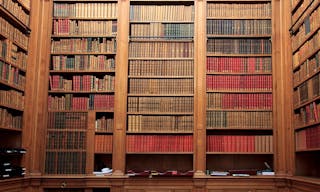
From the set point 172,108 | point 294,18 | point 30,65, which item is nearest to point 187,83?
point 172,108

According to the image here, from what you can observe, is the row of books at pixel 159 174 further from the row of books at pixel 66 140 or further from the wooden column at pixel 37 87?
the wooden column at pixel 37 87

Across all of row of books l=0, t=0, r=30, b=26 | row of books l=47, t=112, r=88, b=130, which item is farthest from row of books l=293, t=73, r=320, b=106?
row of books l=0, t=0, r=30, b=26

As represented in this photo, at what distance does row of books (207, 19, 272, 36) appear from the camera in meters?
6.03

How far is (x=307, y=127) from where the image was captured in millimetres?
5156

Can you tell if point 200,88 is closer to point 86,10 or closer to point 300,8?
point 300,8

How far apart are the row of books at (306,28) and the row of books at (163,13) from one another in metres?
1.48

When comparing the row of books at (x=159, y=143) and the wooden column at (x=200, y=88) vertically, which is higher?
the wooden column at (x=200, y=88)

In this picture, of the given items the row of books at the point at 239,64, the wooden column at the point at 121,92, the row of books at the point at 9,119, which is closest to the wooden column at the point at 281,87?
the row of books at the point at 239,64

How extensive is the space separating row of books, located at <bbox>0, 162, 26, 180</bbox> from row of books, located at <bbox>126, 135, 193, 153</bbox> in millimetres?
1427

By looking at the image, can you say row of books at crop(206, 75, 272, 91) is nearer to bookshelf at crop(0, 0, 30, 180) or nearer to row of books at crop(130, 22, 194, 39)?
row of books at crop(130, 22, 194, 39)

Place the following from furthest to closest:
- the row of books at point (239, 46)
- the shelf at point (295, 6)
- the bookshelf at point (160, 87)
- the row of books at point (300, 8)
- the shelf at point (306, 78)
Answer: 1. the row of books at point (239, 46)
2. the bookshelf at point (160, 87)
3. the shelf at point (295, 6)
4. the row of books at point (300, 8)
5. the shelf at point (306, 78)

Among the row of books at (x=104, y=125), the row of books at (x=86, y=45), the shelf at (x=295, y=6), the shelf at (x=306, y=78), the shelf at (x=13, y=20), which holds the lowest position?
the row of books at (x=104, y=125)

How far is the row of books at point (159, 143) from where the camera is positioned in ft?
19.3

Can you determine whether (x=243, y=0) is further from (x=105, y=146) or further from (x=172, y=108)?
(x=105, y=146)
